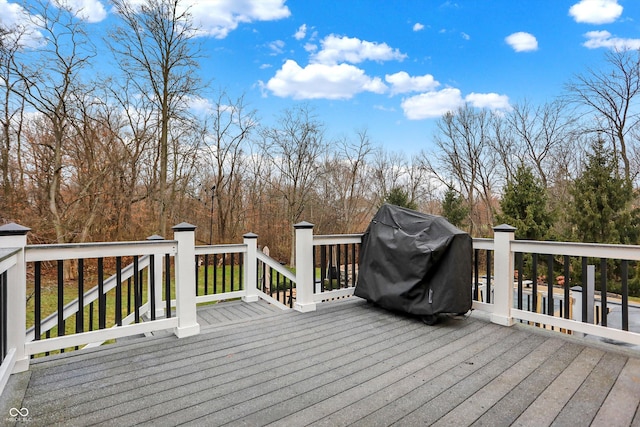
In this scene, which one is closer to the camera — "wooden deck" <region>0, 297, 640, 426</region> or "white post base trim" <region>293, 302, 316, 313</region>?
"wooden deck" <region>0, 297, 640, 426</region>

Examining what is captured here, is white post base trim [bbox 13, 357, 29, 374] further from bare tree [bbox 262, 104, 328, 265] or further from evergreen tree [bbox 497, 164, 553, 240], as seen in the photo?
bare tree [bbox 262, 104, 328, 265]

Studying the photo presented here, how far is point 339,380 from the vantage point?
213cm

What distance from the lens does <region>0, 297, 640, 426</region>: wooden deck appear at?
1.73 metres

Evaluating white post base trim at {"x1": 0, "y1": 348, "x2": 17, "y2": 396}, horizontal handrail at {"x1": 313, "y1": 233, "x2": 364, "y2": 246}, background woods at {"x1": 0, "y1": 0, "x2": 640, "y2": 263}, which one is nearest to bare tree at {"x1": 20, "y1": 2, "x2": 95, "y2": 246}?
background woods at {"x1": 0, "y1": 0, "x2": 640, "y2": 263}

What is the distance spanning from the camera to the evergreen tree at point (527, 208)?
9016 millimetres

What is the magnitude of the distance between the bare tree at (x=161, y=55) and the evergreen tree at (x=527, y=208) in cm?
973

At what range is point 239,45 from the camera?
10.3 metres

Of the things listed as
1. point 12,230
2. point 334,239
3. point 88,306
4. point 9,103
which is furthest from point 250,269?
point 9,103

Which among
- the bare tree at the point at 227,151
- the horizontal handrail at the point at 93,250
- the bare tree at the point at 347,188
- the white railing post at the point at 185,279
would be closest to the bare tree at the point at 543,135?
the bare tree at the point at 347,188

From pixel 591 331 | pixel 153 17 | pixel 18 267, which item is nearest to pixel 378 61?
pixel 153 17

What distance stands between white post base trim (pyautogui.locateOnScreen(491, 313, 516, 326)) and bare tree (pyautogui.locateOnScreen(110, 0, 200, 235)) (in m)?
8.54

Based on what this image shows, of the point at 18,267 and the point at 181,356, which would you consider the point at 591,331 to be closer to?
the point at 181,356

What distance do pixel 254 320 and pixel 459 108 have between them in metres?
15.4

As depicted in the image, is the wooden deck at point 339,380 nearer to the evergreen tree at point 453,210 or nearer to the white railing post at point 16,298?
the white railing post at point 16,298
